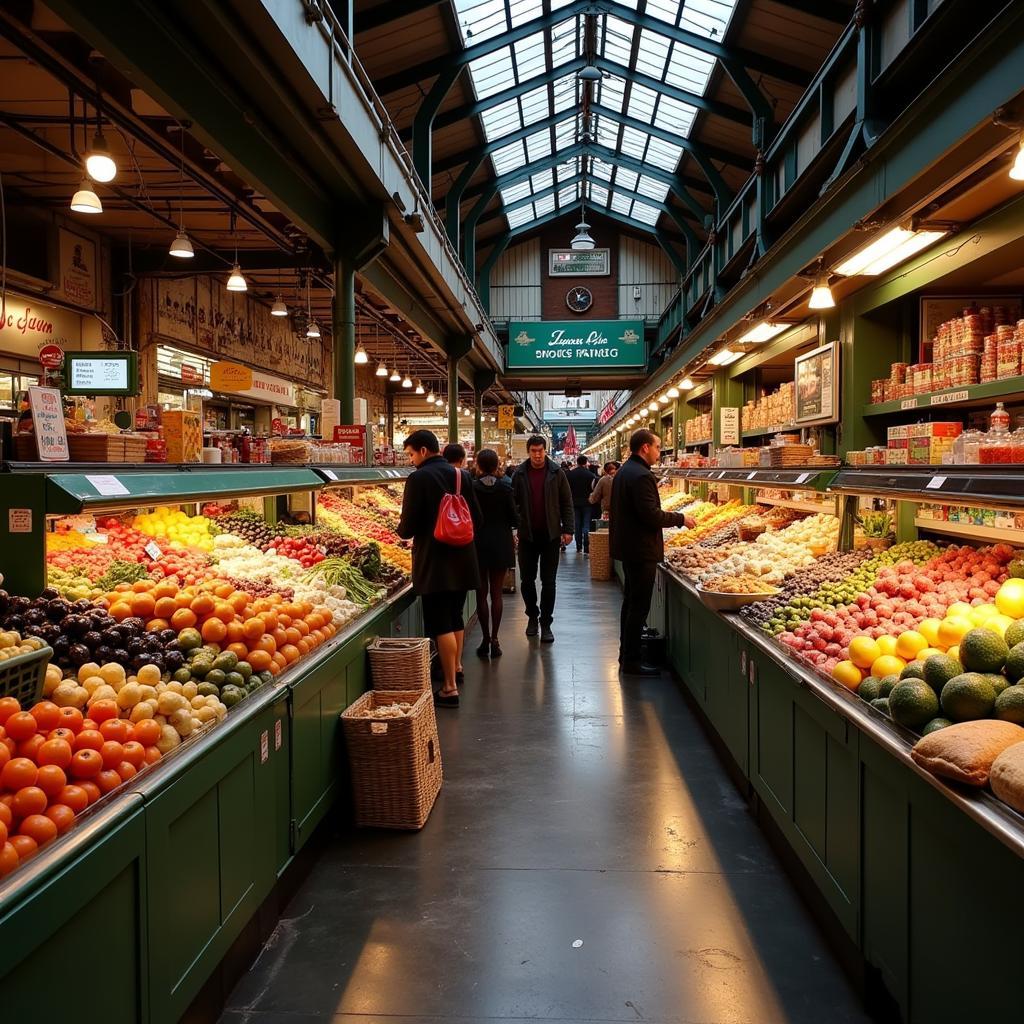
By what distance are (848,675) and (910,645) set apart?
256 mm

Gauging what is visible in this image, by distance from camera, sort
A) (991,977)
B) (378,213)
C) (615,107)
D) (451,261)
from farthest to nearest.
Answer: (615,107)
(451,261)
(378,213)
(991,977)

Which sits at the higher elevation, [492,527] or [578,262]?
[578,262]

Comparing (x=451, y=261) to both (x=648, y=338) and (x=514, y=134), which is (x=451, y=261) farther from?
(x=648, y=338)

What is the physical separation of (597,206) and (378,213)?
64.0 feet

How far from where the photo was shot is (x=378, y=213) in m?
8.20

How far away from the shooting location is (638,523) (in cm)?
709

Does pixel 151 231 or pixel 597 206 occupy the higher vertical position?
pixel 597 206

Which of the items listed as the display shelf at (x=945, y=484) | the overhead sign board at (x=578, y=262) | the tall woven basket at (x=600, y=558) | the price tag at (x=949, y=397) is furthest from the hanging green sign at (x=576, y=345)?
the display shelf at (x=945, y=484)

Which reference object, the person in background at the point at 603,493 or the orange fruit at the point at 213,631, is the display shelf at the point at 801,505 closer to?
the person in background at the point at 603,493

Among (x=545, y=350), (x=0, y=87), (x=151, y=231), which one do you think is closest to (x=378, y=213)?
(x=0, y=87)

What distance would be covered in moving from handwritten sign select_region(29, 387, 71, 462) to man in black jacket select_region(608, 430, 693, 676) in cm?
452

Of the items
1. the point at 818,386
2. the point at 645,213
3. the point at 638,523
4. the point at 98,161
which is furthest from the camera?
the point at 645,213

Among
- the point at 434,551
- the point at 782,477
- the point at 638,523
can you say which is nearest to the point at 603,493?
the point at 638,523

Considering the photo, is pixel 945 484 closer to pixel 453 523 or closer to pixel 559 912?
pixel 559 912
